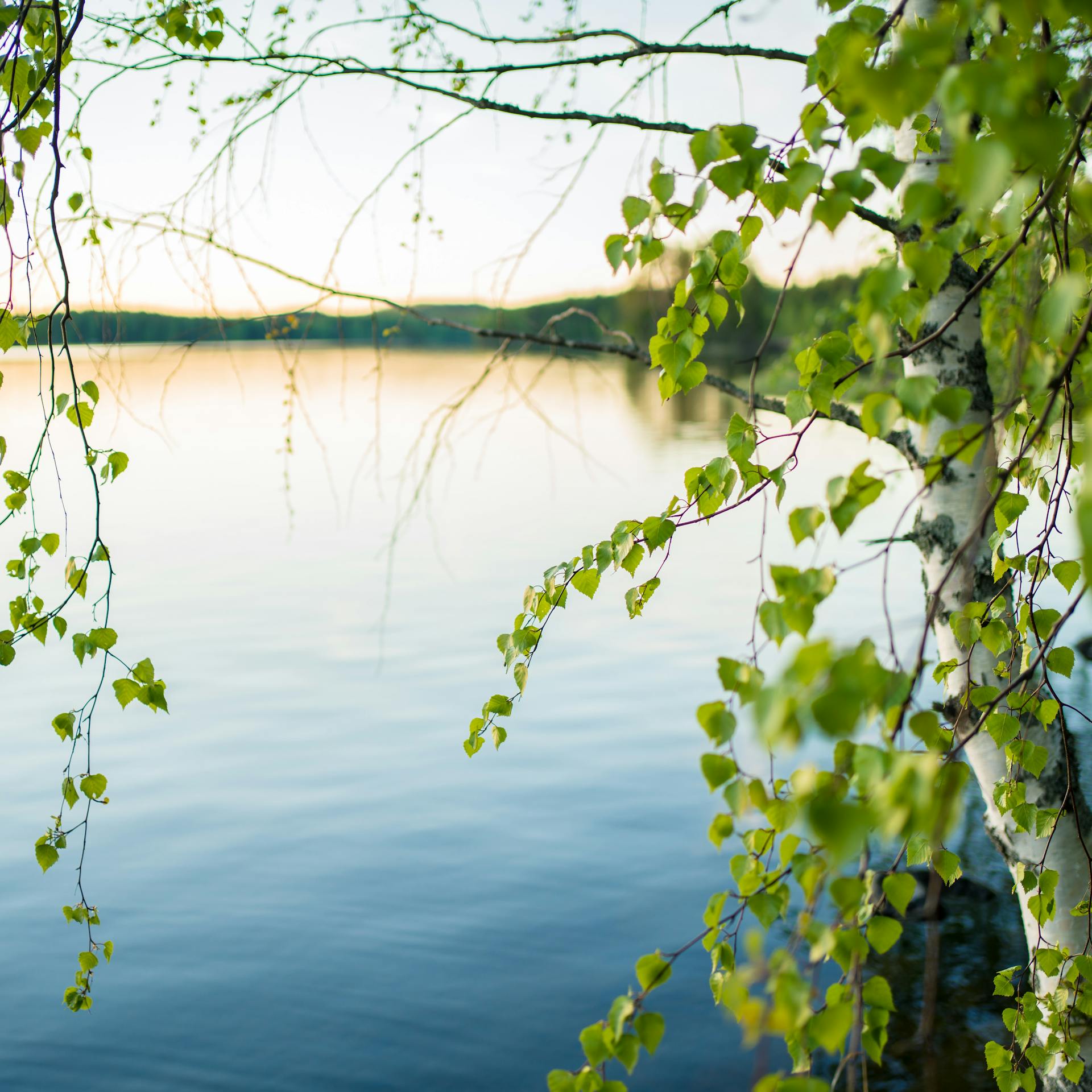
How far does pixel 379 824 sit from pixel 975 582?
4.96 m

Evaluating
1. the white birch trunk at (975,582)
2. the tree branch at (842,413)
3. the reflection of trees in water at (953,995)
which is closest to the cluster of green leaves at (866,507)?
the white birch trunk at (975,582)

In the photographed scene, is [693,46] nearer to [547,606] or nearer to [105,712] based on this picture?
[547,606]

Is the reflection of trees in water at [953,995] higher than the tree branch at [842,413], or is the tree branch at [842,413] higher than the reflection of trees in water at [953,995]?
the tree branch at [842,413]

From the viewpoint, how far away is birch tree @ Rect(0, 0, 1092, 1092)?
79cm

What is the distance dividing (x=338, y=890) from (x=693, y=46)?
16.5ft

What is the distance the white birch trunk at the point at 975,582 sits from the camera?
8.68ft

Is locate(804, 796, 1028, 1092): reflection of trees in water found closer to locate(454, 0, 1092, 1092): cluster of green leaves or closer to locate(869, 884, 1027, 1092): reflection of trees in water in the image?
locate(869, 884, 1027, 1092): reflection of trees in water

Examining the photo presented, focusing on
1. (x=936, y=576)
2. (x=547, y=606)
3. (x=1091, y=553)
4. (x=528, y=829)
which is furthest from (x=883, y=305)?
(x=528, y=829)

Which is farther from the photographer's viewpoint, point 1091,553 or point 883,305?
point 883,305

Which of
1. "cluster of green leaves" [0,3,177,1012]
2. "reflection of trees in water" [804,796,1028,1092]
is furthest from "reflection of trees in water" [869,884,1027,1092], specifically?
"cluster of green leaves" [0,3,177,1012]

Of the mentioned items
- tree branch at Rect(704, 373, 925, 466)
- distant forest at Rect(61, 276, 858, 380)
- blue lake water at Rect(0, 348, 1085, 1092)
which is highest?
distant forest at Rect(61, 276, 858, 380)

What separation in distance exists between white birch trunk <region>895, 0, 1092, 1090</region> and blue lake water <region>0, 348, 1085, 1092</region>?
0.61 meters

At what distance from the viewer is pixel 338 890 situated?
611 centimetres

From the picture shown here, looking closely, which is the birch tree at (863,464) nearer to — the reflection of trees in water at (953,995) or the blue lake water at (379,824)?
the blue lake water at (379,824)
